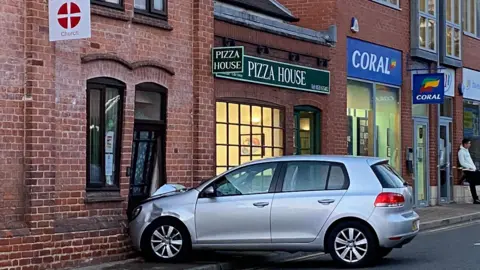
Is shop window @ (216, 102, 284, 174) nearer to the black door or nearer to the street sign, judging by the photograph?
the street sign

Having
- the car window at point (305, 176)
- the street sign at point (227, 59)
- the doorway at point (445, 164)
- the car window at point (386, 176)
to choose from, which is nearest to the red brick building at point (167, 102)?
the street sign at point (227, 59)

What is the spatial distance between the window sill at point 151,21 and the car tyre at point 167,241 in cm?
324

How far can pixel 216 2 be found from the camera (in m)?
17.7

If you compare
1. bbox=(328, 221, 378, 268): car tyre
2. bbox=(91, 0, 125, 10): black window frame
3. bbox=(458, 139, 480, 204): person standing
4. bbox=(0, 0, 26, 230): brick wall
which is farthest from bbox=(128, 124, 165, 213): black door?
bbox=(458, 139, 480, 204): person standing

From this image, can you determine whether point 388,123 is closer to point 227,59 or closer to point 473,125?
point 473,125

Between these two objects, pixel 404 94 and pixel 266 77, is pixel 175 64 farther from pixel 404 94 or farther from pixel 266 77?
pixel 404 94

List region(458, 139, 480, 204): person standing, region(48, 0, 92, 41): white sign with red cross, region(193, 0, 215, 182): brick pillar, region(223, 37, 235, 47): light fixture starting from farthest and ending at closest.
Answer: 1. region(458, 139, 480, 204): person standing
2. region(223, 37, 235, 47): light fixture
3. region(193, 0, 215, 182): brick pillar
4. region(48, 0, 92, 41): white sign with red cross

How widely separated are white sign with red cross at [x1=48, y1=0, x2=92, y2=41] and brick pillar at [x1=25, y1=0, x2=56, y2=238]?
27 cm

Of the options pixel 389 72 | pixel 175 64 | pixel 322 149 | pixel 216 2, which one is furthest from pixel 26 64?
pixel 389 72

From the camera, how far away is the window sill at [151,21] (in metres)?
14.4

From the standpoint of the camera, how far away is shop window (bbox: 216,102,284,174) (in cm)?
1711

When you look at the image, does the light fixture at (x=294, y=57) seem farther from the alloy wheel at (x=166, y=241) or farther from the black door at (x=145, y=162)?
the alloy wheel at (x=166, y=241)

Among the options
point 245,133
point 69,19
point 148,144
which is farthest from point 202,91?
point 69,19

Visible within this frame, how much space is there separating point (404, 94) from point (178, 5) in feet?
35.0
